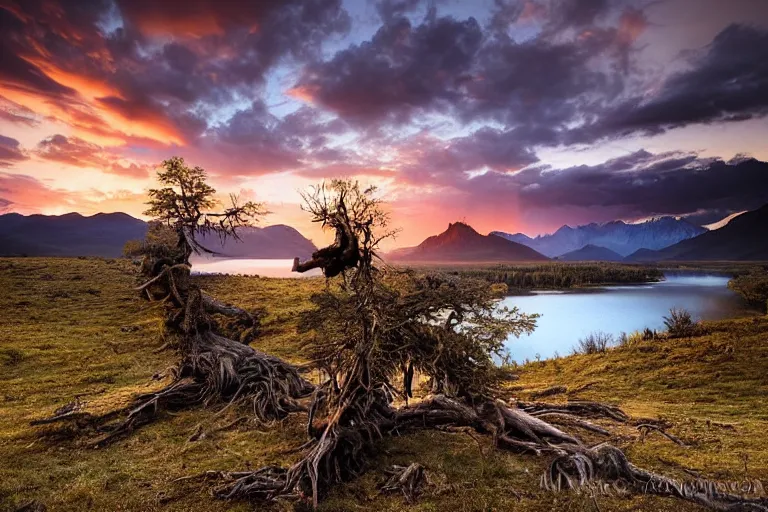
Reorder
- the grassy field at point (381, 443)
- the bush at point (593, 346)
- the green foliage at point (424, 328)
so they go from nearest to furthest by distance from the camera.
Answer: the grassy field at point (381, 443), the green foliage at point (424, 328), the bush at point (593, 346)

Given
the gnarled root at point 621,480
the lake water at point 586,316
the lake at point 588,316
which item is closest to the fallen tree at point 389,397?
the gnarled root at point 621,480

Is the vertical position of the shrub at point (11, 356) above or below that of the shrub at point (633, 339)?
above

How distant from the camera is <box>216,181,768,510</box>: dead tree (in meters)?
10.9

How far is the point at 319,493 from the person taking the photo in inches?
415

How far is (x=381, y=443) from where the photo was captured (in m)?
13.8

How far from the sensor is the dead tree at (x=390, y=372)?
10898mm

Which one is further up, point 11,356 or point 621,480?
point 11,356

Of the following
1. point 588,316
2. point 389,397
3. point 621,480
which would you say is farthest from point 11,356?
point 588,316

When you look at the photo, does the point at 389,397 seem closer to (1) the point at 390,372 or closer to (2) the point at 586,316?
(1) the point at 390,372

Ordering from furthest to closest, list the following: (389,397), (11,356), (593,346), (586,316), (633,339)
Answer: (586,316)
(633,339)
(593,346)
(11,356)
(389,397)

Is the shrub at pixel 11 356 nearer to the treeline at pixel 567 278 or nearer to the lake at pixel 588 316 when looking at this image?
the lake at pixel 588 316

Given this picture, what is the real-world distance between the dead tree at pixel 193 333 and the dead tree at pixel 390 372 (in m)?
5.54

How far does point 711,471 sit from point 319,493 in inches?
447

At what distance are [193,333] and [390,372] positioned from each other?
43.1ft
